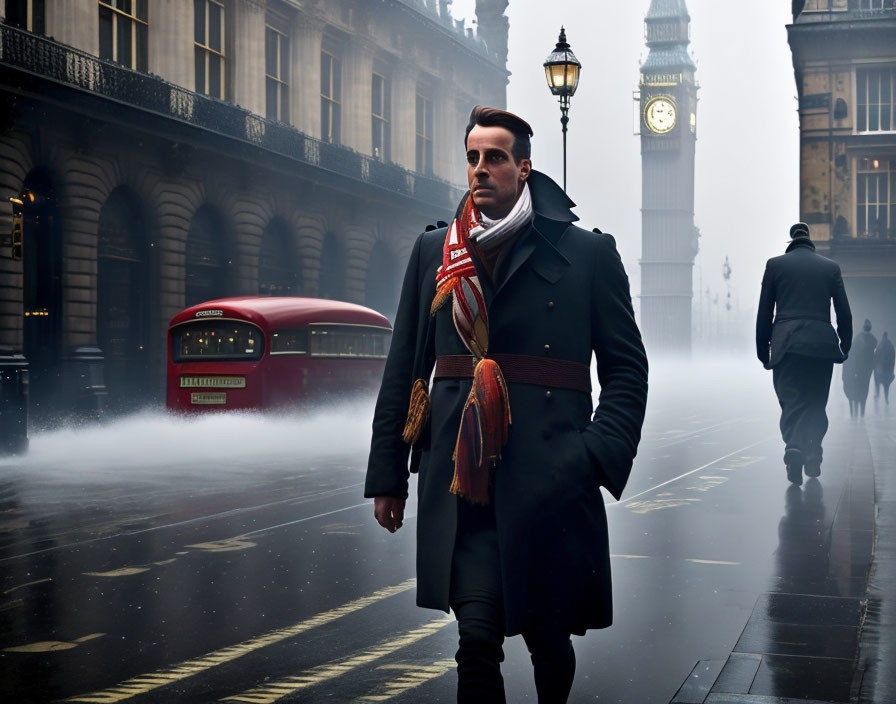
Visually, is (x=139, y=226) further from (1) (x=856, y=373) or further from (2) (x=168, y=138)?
(1) (x=856, y=373)

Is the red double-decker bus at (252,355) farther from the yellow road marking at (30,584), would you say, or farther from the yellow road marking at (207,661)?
the yellow road marking at (207,661)

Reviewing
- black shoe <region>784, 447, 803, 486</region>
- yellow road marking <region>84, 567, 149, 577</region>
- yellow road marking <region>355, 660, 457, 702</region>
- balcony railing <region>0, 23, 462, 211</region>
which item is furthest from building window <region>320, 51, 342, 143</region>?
yellow road marking <region>355, 660, 457, 702</region>

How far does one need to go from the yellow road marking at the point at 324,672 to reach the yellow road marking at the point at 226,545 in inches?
120

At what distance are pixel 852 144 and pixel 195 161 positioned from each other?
81.8 ft

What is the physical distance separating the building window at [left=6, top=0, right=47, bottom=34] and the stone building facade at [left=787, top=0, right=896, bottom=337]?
28.3m

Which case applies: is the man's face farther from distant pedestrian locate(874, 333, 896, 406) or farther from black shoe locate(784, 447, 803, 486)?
distant pedestrian locate(874, 333, 896, 406)

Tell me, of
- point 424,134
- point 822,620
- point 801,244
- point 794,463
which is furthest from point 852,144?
point 822,620

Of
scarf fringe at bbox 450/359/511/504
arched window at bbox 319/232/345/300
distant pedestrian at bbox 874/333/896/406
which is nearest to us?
scarf fringe at bbox 450/359/511/504

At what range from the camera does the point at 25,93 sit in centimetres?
2481

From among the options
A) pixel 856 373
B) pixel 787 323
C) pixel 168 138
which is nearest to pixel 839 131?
pixel 856 373

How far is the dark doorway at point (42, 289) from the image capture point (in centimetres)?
2612

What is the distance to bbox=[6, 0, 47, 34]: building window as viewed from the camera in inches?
1010

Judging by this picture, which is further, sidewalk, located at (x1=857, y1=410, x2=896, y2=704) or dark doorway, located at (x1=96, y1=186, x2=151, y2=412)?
dark doorway, located at (x1=96, y1=186, x2=151, y2=412)

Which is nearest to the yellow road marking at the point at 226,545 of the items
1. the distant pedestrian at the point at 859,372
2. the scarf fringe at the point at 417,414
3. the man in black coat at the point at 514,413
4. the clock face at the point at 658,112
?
the man in black coat at the point at 514,413
